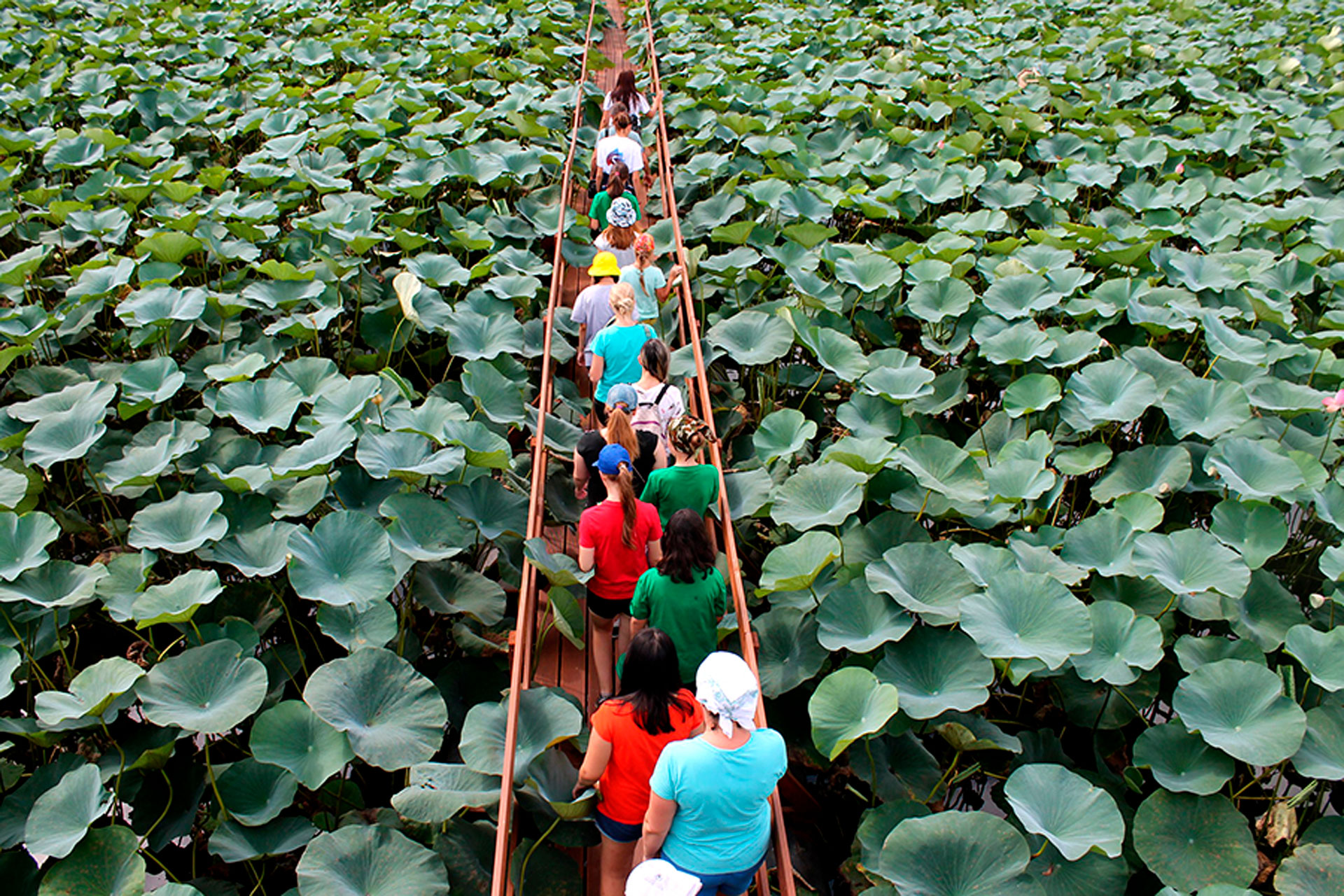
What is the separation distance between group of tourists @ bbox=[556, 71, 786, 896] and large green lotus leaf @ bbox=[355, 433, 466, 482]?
1.80 ft

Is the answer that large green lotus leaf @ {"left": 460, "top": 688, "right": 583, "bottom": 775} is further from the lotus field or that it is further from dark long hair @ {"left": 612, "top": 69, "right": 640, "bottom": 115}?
dark long hair @ {"left": 612, "top": 69, "right": 640, "bottom": 115}

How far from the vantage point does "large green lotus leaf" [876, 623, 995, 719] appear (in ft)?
9.30

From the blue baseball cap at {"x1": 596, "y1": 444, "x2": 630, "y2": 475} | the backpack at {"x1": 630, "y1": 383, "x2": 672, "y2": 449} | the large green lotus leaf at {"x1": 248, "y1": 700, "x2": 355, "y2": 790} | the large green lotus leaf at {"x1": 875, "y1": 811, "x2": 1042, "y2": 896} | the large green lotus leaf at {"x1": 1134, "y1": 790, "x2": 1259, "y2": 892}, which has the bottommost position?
the large green lotus leaf at {"x1": 1134, "y1": 790, "x2": 1259, "y2": 892}

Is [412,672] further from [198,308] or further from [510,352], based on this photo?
[198,308]

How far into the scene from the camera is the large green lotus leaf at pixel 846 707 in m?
2.65

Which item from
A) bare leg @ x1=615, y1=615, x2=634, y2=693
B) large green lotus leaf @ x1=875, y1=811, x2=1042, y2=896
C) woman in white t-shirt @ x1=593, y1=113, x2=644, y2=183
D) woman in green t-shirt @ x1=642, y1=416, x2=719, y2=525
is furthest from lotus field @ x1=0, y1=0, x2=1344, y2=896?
woman in white t-shirt @ x1=593, y1=113, x2=644, y2=183

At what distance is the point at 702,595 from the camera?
2.86 m

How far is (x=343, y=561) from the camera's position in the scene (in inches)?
127

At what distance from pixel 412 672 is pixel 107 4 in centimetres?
1086

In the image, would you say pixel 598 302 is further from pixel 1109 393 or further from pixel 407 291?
pixel 1109 393

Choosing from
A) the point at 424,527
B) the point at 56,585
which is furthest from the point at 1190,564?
the point at 56,585

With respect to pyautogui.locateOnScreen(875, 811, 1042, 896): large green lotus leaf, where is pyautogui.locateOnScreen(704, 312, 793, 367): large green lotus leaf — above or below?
above

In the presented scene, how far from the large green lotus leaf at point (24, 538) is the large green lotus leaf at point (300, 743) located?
3.97 feet

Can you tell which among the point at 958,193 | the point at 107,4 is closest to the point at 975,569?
the point at 958,193
